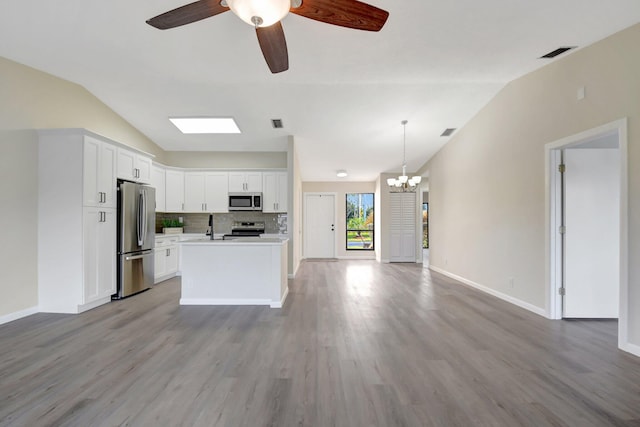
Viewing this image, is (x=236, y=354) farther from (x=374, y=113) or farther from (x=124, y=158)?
(x=374, y=113)

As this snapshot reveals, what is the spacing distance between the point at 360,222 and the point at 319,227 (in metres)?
1.26

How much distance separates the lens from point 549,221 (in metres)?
3.56

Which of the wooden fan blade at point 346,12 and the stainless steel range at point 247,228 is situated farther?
the stainless steel range at point 247,228

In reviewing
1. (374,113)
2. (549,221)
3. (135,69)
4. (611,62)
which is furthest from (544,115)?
(135,69)

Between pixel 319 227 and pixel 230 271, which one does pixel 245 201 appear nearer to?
pixel 230 271

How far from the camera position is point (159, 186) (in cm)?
614

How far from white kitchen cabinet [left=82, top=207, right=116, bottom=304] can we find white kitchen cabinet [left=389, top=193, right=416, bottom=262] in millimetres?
6335

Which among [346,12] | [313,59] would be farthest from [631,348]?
[313,59]

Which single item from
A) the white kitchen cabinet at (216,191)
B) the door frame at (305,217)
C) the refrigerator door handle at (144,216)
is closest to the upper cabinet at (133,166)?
the refrigerator door handle at (144,216)

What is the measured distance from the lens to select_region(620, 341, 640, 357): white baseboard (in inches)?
99.3

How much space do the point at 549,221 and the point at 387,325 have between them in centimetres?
231

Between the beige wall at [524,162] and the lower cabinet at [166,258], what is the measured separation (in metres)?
5.54

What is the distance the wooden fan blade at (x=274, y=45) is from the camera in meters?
2.04

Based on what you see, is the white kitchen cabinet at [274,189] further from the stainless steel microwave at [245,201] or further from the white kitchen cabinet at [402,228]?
the white kitchen cabinet at [402,228]
